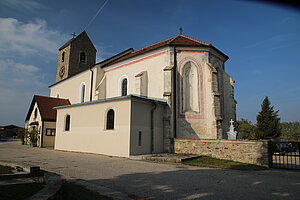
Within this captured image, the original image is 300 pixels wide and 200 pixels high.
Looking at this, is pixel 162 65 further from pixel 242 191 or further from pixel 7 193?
pixel 7 193

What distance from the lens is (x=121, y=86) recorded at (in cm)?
2231

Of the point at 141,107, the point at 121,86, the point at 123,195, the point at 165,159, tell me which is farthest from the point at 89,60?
the point at 123,195

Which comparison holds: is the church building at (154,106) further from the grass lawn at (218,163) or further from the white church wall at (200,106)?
the grass lawn at (218,163)

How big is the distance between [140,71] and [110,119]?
20.6 ft

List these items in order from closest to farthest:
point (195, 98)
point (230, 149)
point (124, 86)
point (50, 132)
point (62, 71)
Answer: point (230, 149) → point (195, 98) → point (124, 86) → point (50, 132) → point (62, 71)

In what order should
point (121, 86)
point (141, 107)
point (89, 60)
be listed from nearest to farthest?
point (141, 107) → point (121, 86) → point (89, 60)

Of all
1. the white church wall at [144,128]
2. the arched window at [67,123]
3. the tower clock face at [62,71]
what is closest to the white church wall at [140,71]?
the white church wall at [144,128]

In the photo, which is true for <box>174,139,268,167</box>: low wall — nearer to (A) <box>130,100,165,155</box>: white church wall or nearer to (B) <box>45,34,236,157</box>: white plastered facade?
(A) <box>130,100,165,155</box>: white church wall

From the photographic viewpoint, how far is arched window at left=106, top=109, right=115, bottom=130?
15.8m

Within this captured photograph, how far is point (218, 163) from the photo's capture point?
12.1 meters

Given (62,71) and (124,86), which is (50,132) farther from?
(62,71)

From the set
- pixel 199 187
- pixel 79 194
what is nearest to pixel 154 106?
pixel 199 187

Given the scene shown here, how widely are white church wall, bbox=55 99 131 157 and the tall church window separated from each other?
576 cm

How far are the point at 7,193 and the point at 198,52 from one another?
56.4ft
